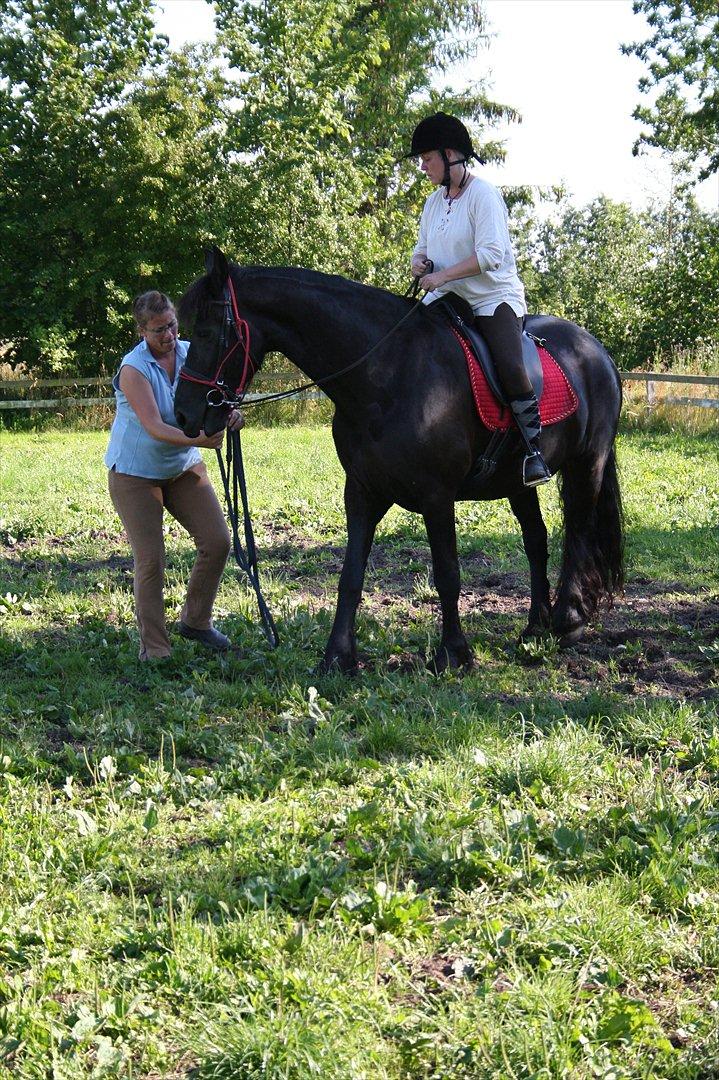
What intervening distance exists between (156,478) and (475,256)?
7.48 ft

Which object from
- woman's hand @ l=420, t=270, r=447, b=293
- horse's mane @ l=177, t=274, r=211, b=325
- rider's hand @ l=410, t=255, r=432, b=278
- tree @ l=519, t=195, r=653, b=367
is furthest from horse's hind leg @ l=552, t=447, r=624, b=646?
tree @ l=519, t=195, r=653, b=367

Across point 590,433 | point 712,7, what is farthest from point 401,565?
point 712,7

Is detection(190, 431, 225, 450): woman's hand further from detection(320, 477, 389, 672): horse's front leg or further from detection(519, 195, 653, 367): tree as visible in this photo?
detection(519, 195, 653, 367): tree

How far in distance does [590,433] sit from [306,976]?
4.79 m

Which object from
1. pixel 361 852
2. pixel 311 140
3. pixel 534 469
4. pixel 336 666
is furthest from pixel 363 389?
pixel 311 140

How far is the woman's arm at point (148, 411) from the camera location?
5859 millimetres

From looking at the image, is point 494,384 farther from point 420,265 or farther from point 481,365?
point 420,265

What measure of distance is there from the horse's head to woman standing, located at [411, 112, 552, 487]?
115cm

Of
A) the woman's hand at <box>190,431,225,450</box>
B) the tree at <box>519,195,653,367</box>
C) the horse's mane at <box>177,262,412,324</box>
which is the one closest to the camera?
the horse's mane at <box>177,262,412,324</box>

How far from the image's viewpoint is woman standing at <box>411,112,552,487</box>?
219 inches

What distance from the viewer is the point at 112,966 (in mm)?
3059

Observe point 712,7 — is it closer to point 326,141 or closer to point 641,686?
point 326,141

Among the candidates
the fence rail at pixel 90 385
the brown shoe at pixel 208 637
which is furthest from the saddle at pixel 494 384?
the fence rail at pixel 90 385

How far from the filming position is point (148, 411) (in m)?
5.89
